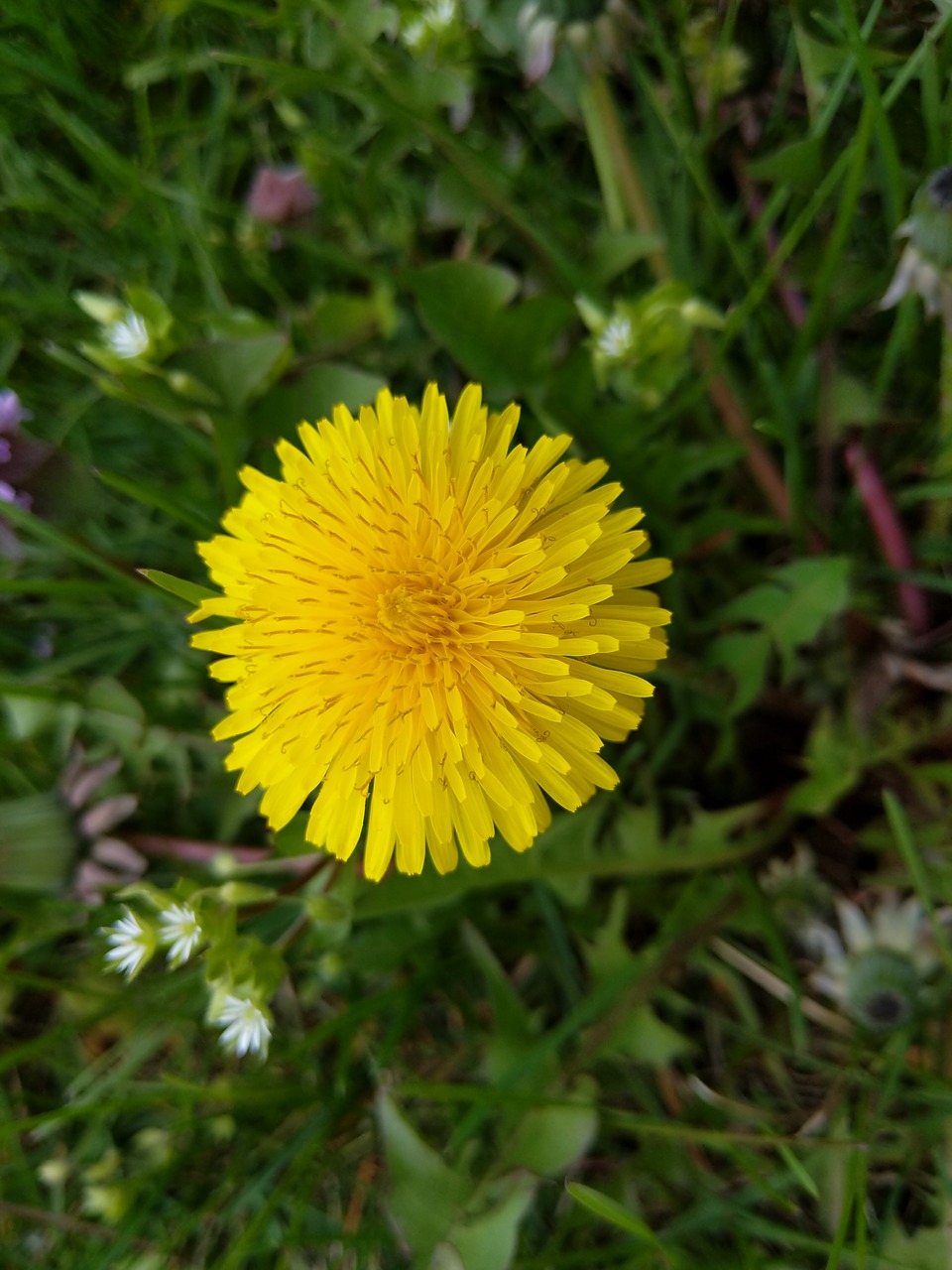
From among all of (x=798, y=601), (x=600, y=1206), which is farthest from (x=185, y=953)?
(x=798, y=601)

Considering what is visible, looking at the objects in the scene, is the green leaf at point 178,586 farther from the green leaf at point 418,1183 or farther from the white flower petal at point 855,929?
the white flower petal at point 855,929

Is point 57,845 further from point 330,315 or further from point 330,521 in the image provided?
point 330,315

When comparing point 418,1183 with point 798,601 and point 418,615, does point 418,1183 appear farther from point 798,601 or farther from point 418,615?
point 798,601

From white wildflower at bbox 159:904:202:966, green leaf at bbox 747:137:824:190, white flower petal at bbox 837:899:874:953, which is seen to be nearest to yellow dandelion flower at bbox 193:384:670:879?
white wildflower at bbox 159:904:202:966

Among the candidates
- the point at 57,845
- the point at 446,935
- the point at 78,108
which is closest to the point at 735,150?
the point at 78,108

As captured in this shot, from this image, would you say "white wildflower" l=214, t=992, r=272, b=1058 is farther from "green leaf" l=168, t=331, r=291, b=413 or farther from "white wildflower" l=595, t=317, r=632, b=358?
"white wildflower" l=595, t=317, r=632, b=358

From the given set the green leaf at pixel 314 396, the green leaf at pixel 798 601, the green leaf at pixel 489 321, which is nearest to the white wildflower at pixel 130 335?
the green leaf at pixel 314 396
